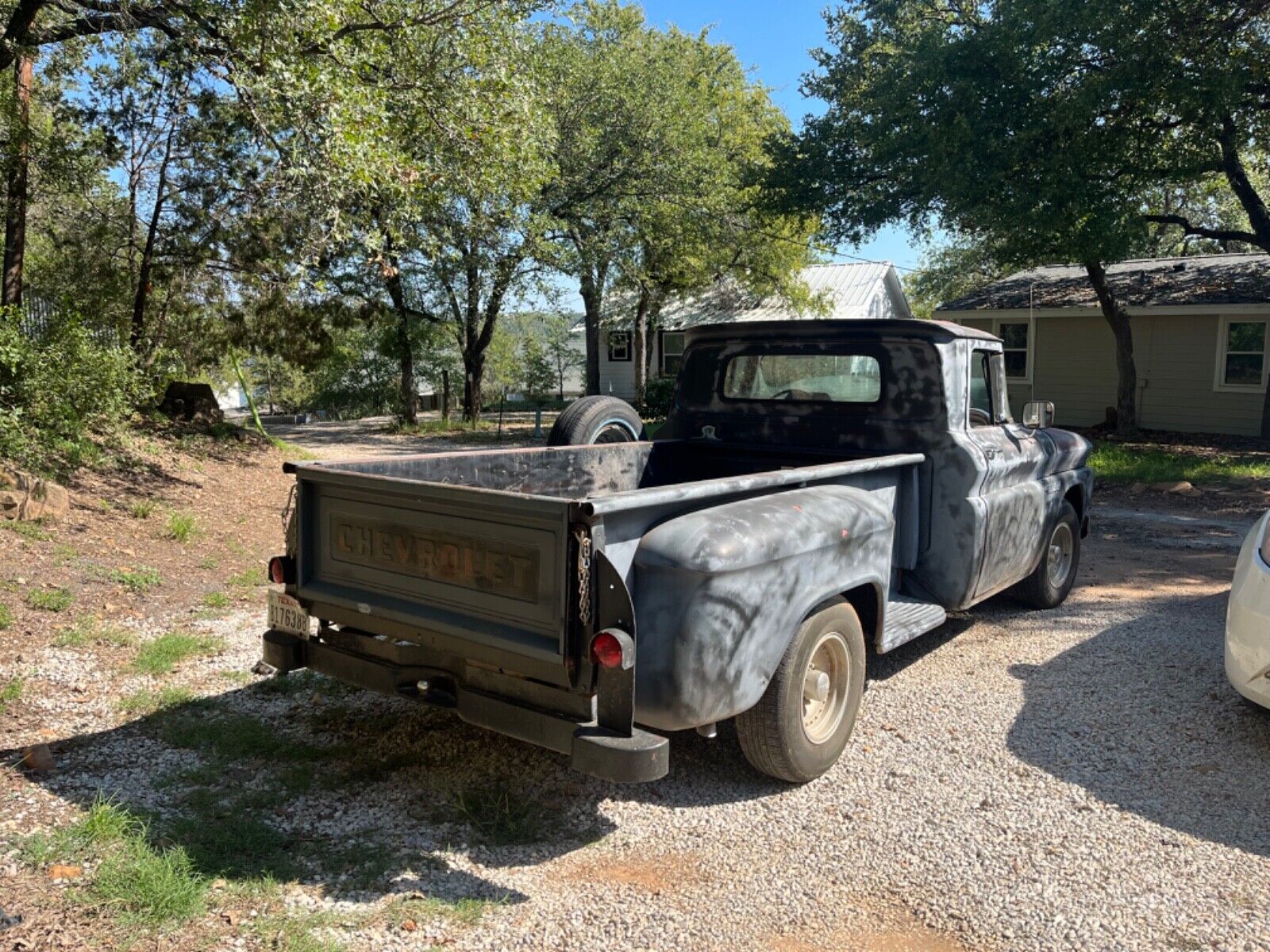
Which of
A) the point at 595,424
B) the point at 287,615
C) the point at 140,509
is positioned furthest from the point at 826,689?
the point at 140,509

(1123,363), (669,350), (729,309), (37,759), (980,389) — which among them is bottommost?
(37,759)

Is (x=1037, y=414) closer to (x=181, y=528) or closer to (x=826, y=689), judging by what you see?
(x=826, y=689)

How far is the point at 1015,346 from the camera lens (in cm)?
2114

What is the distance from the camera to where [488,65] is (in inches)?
→ 409

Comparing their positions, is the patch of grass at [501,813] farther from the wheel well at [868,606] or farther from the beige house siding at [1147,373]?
the beige house siding at [1147,373]

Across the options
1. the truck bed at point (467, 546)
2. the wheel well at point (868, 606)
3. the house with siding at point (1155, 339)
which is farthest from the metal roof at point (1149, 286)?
the truck bed at point (467, 546)

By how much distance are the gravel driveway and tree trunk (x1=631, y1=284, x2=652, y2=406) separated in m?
22.8

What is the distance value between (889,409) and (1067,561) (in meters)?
2.38

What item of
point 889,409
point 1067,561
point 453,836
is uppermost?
point 889,409

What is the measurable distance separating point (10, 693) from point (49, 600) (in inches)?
58.8

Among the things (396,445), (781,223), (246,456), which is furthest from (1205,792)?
(781,223)

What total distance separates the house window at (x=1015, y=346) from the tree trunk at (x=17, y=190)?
1762cm

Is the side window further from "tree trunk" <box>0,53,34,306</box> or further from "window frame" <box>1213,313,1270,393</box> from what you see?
"window frame" <box>1213,313,1270,393</box>

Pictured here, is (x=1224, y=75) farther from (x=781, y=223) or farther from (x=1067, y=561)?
(x=781, y=223)
